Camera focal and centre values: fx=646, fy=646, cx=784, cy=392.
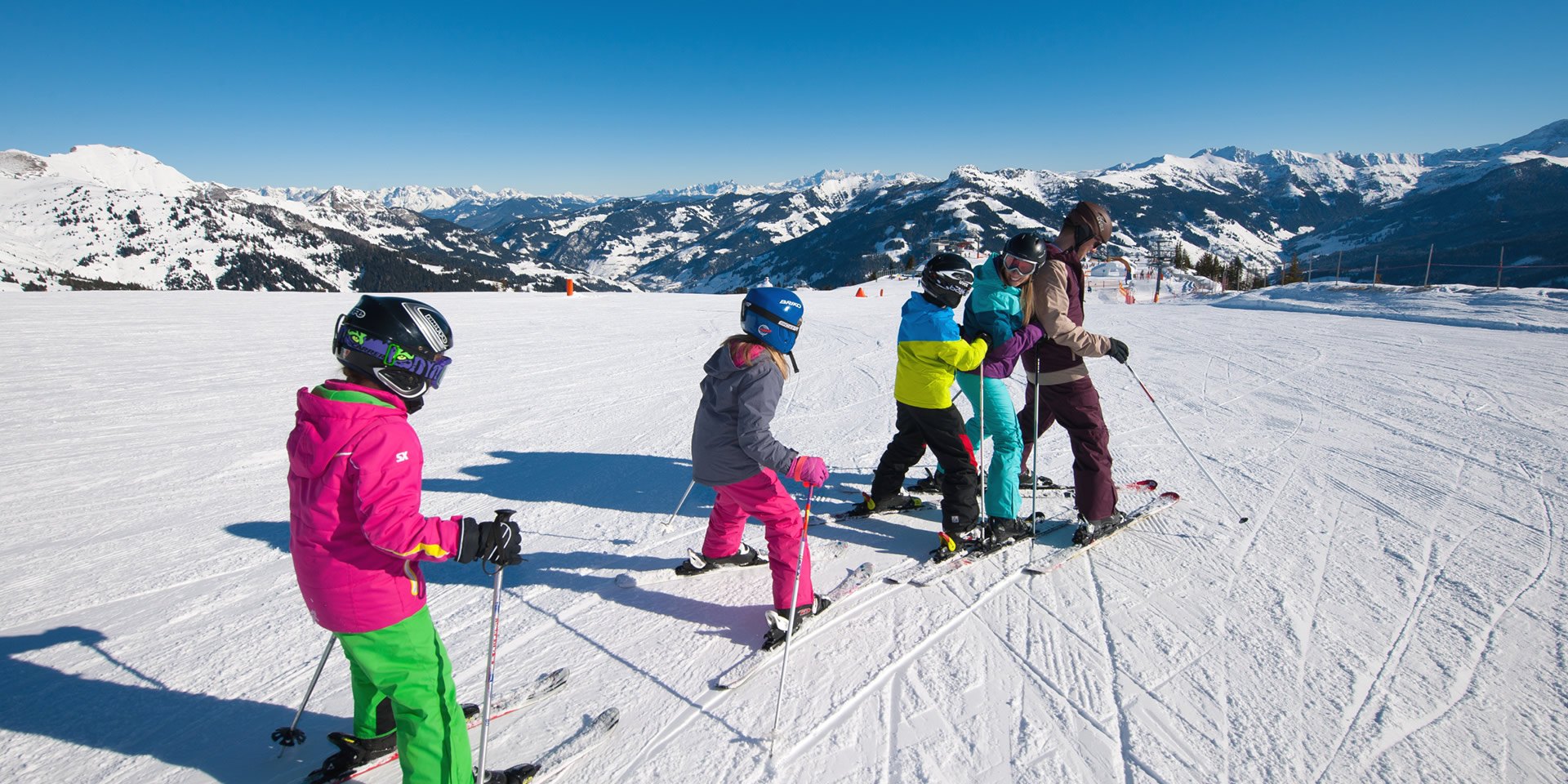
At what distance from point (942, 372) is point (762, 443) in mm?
1576

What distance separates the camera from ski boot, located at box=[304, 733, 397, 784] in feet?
8.13

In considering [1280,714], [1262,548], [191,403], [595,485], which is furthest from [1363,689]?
[191,403]

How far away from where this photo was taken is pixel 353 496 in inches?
80.5

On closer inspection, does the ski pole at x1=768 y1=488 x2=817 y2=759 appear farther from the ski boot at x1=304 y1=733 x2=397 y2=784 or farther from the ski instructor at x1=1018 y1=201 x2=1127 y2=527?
the ski instructor at x1=1018 y1=201 x2=1127 y2=527

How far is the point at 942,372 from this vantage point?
426cm

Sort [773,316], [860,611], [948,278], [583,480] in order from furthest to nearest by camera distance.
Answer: [583,480] < [948,278] < [860,611] < [773,316]

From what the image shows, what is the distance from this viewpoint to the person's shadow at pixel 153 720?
2613 millimetres

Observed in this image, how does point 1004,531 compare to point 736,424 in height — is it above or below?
below

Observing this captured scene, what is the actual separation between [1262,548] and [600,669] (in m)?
4.32

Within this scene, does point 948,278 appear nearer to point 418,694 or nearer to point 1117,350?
point 1117,350

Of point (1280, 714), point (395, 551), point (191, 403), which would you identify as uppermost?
point (395, 551)

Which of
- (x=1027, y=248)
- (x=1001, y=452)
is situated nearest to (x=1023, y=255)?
(x=1027, y=248)

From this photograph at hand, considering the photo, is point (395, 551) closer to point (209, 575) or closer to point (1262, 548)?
point (209, 575)

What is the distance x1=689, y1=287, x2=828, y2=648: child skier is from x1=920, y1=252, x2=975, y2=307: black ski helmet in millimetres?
1216
